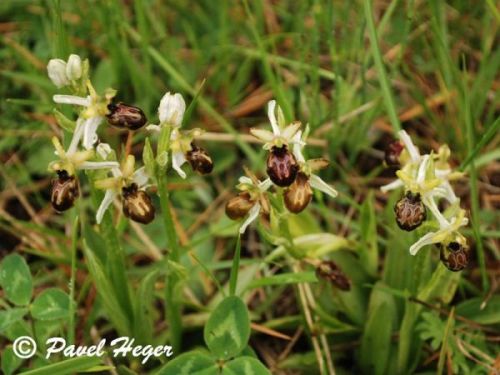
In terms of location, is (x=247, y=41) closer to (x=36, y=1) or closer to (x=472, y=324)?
(x=36, y=1)

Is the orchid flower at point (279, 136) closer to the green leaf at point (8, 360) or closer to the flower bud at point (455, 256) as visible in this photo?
the flower bud at point (455, 256)

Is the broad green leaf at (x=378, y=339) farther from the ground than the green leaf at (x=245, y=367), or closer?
closer

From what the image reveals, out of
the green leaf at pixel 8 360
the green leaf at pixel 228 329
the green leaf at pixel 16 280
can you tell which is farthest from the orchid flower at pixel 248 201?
the green leaf at pixel 8 360

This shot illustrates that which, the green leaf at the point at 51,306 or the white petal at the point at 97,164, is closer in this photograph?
the white petal at the point at 97,164

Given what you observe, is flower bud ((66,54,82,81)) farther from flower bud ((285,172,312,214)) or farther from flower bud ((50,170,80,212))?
flower bud ((285,172,312,214))

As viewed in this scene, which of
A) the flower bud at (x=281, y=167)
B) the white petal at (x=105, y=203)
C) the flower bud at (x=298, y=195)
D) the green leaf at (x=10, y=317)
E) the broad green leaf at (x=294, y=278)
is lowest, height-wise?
the broad green leaf at (x=294, y=278)

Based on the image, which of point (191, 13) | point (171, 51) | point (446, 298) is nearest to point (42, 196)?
point (171, 51)

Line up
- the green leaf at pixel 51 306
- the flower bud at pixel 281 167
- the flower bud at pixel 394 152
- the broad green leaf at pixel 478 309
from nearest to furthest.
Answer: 1. the flower bud at pixel 281 167
2. the green leaf at pixel 51 306
3. the flower bud at pixel 394 152
4. the broad green leaf at pixel 478 309

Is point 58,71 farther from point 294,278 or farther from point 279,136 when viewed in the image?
point 294,278
